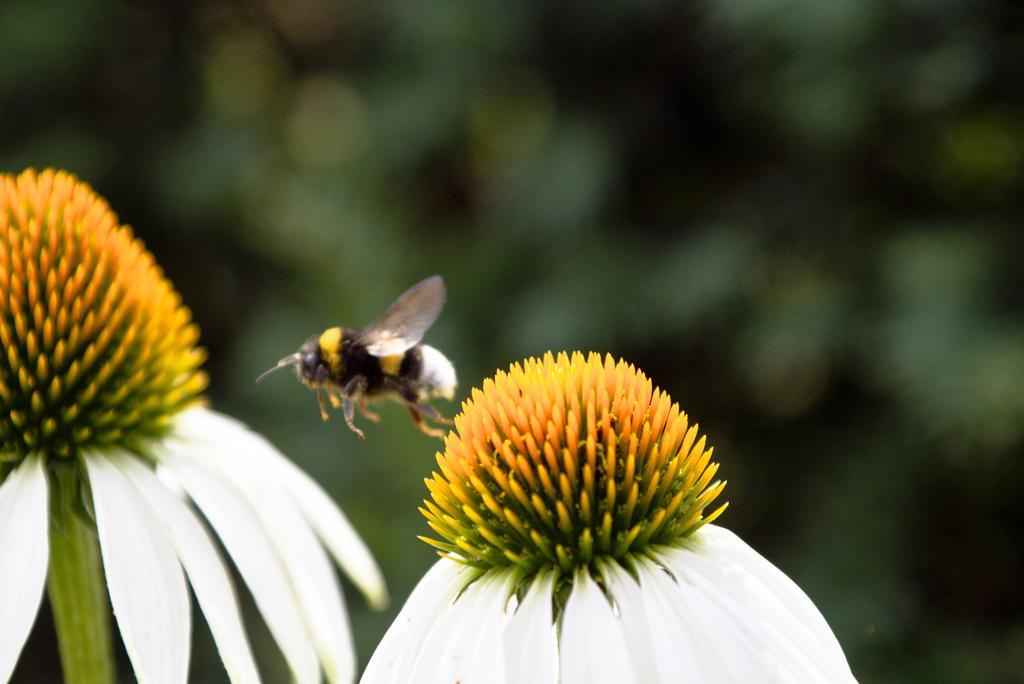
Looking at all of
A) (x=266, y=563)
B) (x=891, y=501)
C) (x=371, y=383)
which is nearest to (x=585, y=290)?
(x=891, y=501)

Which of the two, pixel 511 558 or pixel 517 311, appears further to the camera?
pixel 517 311

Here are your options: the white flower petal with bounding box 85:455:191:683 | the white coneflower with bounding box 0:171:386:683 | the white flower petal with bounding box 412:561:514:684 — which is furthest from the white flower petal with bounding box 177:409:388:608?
the white flower petal with bounding box 412:561:514:684

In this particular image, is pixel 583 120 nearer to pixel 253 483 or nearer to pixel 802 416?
pixel 802 416

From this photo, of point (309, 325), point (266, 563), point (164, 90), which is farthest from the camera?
point (164, 90)

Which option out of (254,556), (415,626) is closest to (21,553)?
(254,556)

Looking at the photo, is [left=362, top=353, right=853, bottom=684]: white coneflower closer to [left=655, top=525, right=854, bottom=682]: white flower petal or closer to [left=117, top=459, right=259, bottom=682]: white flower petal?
[left=655, top=525, right=854, bottom=682]: white flower petal

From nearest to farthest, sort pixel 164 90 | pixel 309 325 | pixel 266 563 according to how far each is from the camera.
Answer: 1. pixel 266 563
2. pixel 309 325
3. pixel 164 90

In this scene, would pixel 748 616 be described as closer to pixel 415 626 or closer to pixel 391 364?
pixel 415 626
